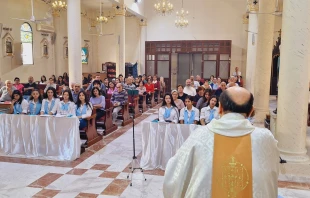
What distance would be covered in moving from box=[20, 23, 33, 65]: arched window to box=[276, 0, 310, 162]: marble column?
12025mm

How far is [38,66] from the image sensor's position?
49.7 feet

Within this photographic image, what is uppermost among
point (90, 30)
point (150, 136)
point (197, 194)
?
point (90, 30)

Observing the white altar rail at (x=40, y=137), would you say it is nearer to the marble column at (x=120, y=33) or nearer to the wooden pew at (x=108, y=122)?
the wooden pew at (x=108, y=122)

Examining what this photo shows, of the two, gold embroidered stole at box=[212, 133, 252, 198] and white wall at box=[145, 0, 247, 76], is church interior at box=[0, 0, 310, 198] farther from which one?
gold embroidered stole at box=[212, 133, 252, 198]

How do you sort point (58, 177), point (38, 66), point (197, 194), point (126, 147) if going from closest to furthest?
point (197, 194)
point (58, 177)
point (126, 147)
point (38, 66)

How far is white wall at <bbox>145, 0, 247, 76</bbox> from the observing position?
1862 cm

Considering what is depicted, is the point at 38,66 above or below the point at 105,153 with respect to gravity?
above

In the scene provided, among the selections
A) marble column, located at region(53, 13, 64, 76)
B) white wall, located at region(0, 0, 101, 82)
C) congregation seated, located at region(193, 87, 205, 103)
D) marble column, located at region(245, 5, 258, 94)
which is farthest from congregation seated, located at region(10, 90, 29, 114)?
marble column, located at region(53, 13, 64, 76)

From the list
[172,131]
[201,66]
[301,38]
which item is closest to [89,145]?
[172,131]

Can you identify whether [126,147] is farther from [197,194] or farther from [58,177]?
[197,194]

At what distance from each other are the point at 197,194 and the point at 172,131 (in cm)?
356

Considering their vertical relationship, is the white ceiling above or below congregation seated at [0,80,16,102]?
above

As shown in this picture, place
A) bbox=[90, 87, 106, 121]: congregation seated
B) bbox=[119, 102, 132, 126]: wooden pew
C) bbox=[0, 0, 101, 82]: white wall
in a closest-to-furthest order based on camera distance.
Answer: bbox=[90, 87, 106, 121]: congregation seated
bbox=[119, 102, 132, 126]: wooden pew
bbox=[0, 0, 101, 82]: white wall

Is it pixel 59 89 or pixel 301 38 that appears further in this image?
pixel 59 89
